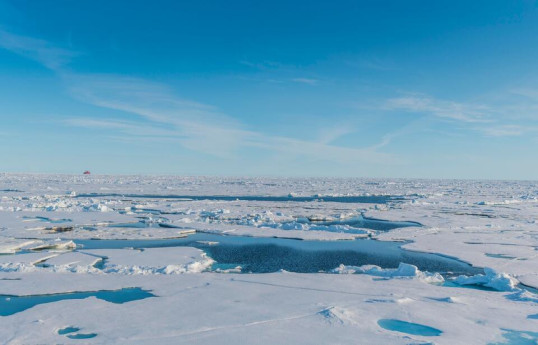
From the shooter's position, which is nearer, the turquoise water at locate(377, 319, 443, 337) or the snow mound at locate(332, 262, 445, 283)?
the turquoise water at locate(377, 319, 443, 337)

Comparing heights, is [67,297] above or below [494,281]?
below

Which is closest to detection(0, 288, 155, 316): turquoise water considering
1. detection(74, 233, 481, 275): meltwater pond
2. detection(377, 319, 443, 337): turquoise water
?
detection(74, 233, 481, 275): meltwater pond

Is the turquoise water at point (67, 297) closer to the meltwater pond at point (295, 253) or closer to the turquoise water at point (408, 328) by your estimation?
the meltwater pond at point (295, 253)

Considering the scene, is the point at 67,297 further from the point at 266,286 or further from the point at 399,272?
the point at 399,272

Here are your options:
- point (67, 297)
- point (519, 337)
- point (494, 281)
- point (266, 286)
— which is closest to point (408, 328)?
point (519, 337)

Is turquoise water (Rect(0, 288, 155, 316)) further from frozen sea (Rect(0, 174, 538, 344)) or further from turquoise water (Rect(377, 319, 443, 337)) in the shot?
turquoise water (Rect(377, 319, 443, 337))

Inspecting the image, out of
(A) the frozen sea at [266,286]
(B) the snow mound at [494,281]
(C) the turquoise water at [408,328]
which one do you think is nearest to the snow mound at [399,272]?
(A) the frozen sea at [266,286]
